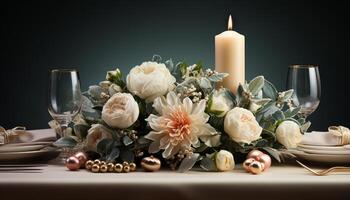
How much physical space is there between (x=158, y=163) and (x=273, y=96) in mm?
308

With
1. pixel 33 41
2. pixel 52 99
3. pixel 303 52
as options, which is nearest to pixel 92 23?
pixel 33 41

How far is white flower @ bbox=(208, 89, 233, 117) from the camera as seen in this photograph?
117cm

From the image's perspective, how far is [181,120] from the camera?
111 cm

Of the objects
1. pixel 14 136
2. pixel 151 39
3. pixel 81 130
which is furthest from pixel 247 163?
pixel 151 39

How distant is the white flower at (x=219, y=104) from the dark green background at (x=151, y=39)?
2.04 m

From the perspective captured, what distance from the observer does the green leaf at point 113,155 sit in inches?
44.6

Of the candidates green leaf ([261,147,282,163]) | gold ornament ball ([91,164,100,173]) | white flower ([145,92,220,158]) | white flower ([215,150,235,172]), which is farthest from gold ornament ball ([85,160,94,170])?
green leaf ([261,147,282,163])

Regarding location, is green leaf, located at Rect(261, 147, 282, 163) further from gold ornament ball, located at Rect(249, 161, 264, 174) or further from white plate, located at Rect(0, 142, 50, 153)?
white plate, located at Rect(0, 142, 50, 153)

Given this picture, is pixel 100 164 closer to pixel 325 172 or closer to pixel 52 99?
pixel 52 99

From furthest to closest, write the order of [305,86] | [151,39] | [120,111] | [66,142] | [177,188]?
[151,39]
[305,86]
[66,142]
[120,111]
[177,188]

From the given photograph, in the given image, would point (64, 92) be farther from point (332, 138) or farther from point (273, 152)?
point (332, 138)

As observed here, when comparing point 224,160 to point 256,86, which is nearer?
point 224,160

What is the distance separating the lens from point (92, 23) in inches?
126

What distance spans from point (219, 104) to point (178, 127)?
0.35 ft
